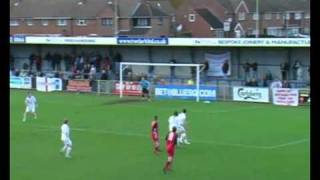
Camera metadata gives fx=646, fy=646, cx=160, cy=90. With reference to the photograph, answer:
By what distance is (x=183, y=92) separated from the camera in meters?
39.7

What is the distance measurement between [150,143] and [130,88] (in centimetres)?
1940

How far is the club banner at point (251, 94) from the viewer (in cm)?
3759

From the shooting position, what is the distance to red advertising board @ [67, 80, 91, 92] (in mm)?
44912

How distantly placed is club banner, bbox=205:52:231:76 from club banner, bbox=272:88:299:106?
24.3 feet

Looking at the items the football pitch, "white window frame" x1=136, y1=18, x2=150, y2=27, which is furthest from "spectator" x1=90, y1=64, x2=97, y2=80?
"white window frame" x1=136, y1=18, x2=150, y2=27

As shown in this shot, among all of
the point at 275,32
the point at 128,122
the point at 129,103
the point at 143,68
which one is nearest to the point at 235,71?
the point at 143,68

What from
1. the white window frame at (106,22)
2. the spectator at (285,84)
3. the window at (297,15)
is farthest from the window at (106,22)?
the spectator at (285,84)

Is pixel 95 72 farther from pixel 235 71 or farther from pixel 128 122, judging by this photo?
pixel 128 122

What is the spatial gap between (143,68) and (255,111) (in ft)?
49.5

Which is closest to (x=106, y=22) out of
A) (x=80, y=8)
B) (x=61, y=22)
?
(x=80, y=8)

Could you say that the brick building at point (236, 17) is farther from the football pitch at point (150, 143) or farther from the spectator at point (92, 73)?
the football pitch at point (150, 143)

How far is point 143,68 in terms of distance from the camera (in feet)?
153

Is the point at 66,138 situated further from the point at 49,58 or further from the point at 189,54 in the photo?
the point at 49,58

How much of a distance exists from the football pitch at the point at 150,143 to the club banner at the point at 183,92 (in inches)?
57.6
